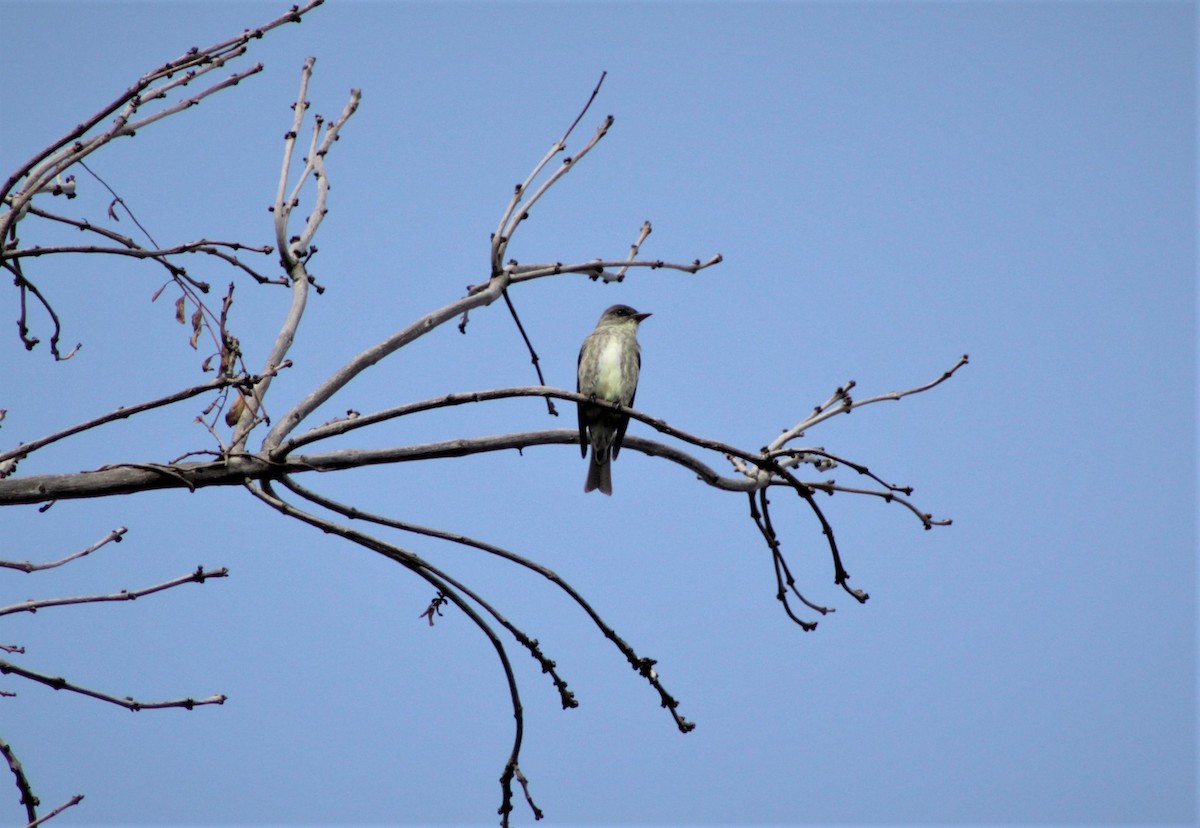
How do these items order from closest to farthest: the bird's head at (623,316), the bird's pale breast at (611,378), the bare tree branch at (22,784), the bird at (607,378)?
the bare tree branch at (22,784) → the bird at (607,378) → the bird's pale breast at (611,378) → the bird's head at (623,316)

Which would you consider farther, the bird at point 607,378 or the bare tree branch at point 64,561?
the bird at point 607,378

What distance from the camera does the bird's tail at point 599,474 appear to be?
6.97 m

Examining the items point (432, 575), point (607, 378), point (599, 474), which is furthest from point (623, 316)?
point (432, 575)

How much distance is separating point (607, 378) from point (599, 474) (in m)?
0.69

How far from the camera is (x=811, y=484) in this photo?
3.82m

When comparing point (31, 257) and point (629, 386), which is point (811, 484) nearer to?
point (31, 257)

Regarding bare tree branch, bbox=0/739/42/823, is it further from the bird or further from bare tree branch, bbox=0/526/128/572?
the bird

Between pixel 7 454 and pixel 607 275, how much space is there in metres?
2.64

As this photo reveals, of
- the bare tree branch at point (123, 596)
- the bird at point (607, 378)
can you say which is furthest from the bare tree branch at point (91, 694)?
the bird at point (607, 378)

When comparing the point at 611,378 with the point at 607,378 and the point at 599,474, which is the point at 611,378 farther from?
the point at 599,474

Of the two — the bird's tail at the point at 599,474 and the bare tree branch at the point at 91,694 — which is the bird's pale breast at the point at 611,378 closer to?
the bird's tail at the point at 599,474

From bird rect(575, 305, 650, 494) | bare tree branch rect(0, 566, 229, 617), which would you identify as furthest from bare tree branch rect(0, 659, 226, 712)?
bird rect(575, 305, 650, 494)

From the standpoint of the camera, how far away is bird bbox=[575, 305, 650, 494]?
697 cm

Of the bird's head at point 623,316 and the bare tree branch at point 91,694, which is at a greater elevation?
the bird's head at point 623,316
